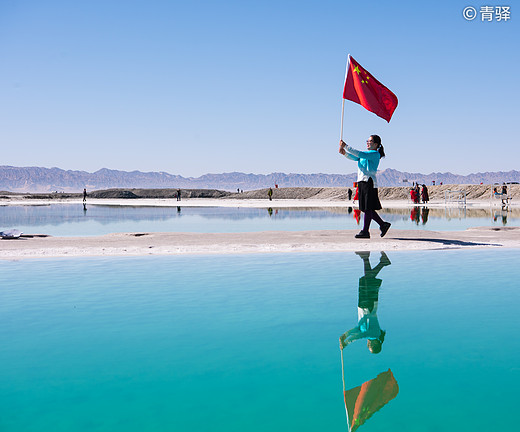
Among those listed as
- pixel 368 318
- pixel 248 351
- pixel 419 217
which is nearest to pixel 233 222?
Result: pixel 419 217

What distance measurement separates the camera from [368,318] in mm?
6699

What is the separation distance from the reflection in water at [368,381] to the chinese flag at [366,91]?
6.24m

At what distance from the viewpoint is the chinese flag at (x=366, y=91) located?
14508 millimetres

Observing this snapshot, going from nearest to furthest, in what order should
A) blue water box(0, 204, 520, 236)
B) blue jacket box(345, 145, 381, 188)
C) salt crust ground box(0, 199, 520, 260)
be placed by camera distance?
salt crust ground box(0, 199, 520, 260) → blue jacket box(345, 145, 381, 188) → blue water box(0, 204, 520, 236)

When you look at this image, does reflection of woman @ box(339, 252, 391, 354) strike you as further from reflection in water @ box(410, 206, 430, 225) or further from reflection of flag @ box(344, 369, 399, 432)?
reflection in water @ box(410, 206, 430, 225)

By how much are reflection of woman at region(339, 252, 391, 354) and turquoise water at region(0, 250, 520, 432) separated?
65 millimetres

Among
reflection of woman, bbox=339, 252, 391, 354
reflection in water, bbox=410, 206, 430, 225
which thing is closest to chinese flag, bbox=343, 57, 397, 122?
reflection of woman, bbox=339, 252, 391, 354

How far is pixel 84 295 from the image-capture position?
8258mm

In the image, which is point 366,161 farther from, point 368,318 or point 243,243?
point 368,318

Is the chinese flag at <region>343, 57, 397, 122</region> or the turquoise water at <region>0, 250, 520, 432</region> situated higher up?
the chinese flag at <region>343, 57, 397, 122</region>

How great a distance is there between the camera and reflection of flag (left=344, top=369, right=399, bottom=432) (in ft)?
13.1

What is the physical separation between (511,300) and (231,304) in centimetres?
352

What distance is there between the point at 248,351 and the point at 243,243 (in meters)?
9.25

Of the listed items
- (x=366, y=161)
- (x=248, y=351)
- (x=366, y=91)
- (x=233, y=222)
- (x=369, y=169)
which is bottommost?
(x=233, y=222)
